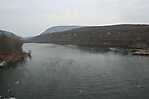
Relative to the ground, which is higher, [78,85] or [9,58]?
[78,85]

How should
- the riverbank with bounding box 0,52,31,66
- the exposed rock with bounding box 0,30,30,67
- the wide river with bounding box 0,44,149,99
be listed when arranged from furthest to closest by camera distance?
the exposed rock with bounding box 0,30,30,67 → the riverbank with bounding box 0,52,31,66 → the wide river with bounding box 0,44,149,99

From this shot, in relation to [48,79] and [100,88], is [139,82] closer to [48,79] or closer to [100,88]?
[100,88]

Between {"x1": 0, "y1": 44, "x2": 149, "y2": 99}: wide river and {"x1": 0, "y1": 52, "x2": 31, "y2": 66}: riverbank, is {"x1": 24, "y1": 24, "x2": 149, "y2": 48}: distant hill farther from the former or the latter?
{"x1": 0, "y1": 44, "x2": 149, "y2": 99}: wide river

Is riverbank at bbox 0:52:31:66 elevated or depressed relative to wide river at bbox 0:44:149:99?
depressed

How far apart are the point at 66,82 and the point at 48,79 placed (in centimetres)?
423

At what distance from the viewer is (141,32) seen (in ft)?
433

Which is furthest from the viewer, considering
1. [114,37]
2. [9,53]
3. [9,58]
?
[114,37]

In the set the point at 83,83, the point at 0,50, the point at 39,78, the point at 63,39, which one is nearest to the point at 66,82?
the point at 83,83

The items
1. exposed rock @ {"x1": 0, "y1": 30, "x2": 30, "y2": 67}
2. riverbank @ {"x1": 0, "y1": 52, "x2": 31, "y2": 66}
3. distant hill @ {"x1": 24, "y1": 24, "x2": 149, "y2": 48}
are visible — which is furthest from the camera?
distant hill @ {"x1": 24, "y1": 24, "x2": 149, "y2": 48}

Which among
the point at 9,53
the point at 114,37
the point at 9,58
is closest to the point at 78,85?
the point at 9,58

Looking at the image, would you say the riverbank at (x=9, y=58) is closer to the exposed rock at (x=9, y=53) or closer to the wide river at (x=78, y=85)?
the exposed rock at (x=9, y=53)

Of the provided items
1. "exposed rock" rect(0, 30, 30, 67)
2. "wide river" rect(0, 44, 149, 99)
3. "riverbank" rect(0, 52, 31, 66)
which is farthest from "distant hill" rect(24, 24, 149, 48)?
"wide river" rect(0, 44, 149, 99)

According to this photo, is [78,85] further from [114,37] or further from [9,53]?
[114,37]

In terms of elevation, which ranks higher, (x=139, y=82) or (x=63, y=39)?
(x=139, y=82)
